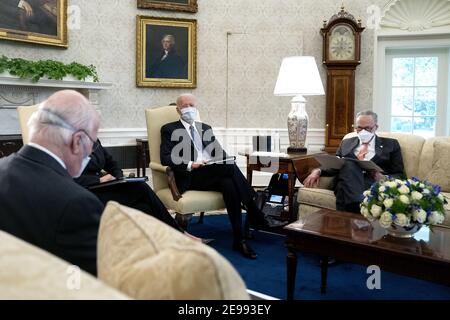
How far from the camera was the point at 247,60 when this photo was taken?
6.45 metres

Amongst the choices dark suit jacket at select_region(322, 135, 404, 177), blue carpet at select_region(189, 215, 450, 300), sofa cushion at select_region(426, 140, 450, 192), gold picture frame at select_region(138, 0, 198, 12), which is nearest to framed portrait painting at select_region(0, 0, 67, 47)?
gold picture frame at select_region(138, 0, 198, 12)

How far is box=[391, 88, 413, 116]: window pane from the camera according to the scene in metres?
6.57

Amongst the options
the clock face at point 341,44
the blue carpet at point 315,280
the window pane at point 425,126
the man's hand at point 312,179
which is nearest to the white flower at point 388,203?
the blue carpet at point 315,280

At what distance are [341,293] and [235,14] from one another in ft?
15.4

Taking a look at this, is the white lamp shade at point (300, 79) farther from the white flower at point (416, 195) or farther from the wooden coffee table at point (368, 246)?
the white flower at point (416, 195)

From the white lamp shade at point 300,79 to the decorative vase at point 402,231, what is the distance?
225 centimetres

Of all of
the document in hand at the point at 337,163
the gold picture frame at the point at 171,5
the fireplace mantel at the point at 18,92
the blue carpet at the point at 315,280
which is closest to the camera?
the blue carpet at the point at 315,280

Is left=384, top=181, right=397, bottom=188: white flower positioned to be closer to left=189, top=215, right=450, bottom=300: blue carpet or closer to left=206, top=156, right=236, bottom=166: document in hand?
left=189, top=215, right=450, bottom=300: blue carpet

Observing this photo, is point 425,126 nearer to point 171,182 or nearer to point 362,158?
point 362,158

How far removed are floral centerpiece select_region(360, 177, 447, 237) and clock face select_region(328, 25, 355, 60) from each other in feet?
13.5

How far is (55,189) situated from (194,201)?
90.4 inches

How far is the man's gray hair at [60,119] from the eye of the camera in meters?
1.38

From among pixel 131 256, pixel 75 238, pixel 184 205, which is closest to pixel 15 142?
pixel 184 205
